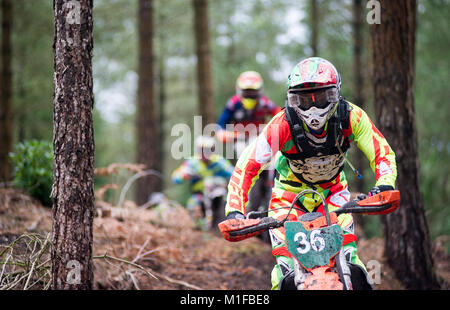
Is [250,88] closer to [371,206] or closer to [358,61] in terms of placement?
[358,61]

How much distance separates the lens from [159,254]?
6379 millimetres

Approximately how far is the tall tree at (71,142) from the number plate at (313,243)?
179 cm

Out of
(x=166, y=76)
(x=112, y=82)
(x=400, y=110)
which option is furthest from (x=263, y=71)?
(x=400, y=110)

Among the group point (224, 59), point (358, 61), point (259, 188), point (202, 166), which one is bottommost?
point (259, 188)

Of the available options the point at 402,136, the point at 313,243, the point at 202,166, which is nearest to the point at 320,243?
the point at 313,243

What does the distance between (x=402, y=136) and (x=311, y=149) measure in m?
2.63

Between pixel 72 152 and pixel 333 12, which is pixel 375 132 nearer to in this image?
pixel 72 152

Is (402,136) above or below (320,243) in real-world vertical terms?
above

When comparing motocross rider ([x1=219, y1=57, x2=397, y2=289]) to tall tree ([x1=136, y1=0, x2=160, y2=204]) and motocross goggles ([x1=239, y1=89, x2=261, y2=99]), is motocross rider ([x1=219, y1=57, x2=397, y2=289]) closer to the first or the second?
motocross goggles ([x1=239, y1=89, x2=261, y2=99])

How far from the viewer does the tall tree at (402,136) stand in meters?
5.98

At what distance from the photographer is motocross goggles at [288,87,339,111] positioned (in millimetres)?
3736

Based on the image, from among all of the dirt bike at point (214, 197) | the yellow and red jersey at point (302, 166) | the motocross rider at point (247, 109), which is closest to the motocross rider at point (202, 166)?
the dirt bike at point (214, 197)

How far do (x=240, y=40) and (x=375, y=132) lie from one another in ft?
59.1

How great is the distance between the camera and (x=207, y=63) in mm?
12477
